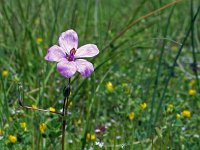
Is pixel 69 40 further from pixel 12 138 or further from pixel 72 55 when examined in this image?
pixel 12 138

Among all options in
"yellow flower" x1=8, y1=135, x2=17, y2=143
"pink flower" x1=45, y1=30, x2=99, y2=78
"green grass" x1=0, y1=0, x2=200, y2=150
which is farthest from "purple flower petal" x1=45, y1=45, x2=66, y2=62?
"yellow flower" x1=8, y1=135, x2=17, y2=143

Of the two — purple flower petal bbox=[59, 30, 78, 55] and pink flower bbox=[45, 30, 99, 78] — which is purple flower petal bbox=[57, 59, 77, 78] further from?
purple flower petal bbox=[59, 30, 78, 55]

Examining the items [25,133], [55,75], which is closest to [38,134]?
[25,133]

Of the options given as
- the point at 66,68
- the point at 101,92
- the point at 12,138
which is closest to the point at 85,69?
the point at 66,68

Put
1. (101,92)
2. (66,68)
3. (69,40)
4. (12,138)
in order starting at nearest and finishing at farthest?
(66,68) → (69,40) → (12,138) → (101,92)

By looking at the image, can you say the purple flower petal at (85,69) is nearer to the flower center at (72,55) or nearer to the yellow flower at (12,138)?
the flower center at (72,55)

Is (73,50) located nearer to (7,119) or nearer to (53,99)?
(7,119)

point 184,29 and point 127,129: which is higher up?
point 184,29
